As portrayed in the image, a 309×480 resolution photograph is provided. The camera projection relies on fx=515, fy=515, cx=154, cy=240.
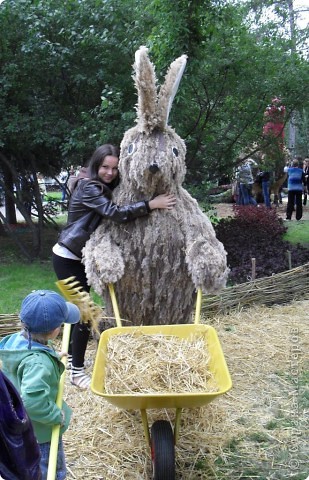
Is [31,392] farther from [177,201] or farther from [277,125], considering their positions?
[277,125]

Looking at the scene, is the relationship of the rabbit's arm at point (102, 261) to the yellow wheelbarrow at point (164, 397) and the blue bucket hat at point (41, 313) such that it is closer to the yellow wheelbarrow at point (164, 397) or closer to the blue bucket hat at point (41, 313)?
the yellow wheelbarrow at point (164, 397)

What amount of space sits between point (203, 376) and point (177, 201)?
48.7 inches

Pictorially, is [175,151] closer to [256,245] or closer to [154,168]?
[154,168]

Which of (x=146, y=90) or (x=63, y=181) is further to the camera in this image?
(x=63, y=181)

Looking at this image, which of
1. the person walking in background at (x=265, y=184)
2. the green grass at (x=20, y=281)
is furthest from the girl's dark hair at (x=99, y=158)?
the person walking in background at (x=265, y=184)

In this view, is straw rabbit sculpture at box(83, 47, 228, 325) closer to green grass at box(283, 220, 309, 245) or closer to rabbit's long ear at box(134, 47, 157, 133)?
rabbit's long ear at box(134, 47, 157, 133)

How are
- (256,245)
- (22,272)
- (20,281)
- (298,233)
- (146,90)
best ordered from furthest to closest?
(298,233) → (256,245) → (22,272) → (20,281) → (146,90)

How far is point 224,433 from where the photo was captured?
3.17 metres

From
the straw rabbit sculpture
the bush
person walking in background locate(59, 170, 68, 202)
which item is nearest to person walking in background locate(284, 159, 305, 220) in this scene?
the bush

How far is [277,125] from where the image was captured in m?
7.89

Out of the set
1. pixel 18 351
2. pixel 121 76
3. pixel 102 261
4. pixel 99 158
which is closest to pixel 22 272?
pixel 121 76

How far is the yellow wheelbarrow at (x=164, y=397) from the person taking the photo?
2275mm

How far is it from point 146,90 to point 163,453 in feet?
7.00

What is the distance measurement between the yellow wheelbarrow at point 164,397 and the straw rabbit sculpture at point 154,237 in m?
0.44
